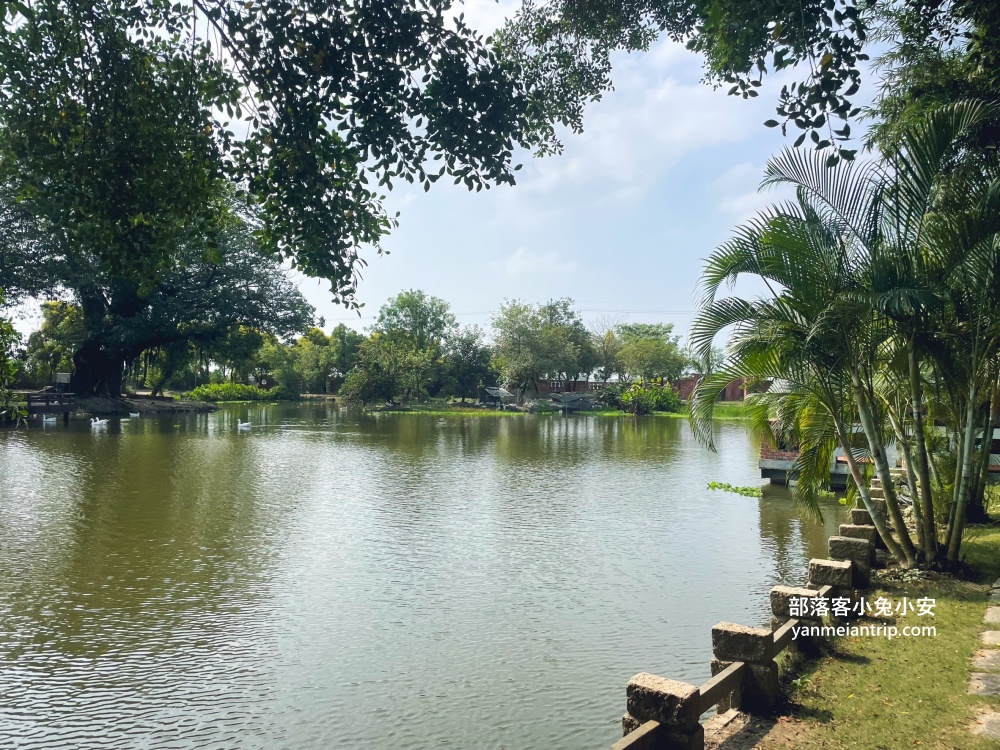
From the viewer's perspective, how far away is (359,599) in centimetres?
804

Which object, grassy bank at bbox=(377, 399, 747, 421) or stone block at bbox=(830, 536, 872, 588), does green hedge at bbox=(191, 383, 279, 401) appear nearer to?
grassy bank at bbox=(377, 399, 747, 421)

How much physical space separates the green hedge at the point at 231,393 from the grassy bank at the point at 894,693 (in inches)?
2297

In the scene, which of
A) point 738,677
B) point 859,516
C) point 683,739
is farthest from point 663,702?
point 859,516

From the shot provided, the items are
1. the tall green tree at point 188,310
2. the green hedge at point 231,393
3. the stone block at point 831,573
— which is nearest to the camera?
the stone block at point 831,573

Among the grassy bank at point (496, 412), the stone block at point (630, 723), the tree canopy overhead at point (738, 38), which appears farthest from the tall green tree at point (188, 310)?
the stone block at point (630, 723)

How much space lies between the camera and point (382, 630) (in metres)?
7.08

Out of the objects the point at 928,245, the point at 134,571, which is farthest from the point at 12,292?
the point at 928,245

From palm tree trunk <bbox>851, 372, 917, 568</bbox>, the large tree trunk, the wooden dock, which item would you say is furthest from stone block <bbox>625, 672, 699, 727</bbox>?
the large tree trunk

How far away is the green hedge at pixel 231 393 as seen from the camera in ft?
192

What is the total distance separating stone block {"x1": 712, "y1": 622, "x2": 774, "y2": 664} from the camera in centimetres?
438

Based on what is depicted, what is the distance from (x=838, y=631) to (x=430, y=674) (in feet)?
10.2

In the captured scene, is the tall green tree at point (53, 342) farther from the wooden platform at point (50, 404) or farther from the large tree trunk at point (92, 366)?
the wooden platform at point (50, 404)

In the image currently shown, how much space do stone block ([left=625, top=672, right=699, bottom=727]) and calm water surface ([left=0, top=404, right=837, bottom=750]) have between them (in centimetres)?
152

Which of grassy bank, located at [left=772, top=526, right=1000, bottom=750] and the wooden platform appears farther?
the wooden platform
